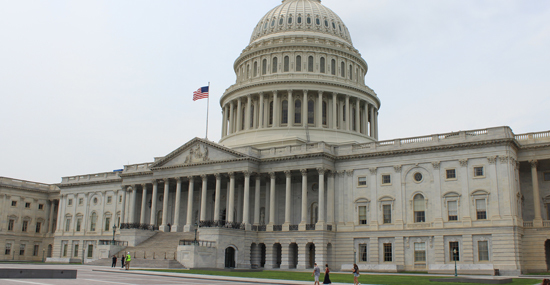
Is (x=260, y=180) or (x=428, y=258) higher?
(x=260, y=180)

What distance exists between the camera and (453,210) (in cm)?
5531

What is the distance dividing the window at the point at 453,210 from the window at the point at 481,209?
7.08 ft

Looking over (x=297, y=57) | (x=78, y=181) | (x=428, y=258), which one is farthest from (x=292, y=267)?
(x=78, y=181)

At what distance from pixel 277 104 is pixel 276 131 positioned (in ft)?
14.7

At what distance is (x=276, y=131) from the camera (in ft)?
253

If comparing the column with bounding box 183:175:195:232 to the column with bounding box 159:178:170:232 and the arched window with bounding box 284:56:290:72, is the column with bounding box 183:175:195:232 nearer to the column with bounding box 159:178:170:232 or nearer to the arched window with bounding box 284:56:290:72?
the column with bounding box 159:178:170:232

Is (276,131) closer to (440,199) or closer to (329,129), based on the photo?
(329,129)

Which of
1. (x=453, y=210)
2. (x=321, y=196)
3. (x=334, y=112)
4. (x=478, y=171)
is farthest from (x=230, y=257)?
(x=478, y=171)

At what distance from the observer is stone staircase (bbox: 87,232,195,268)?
179ft

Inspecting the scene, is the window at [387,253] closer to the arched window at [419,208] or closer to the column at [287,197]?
the arched window at [419,208]

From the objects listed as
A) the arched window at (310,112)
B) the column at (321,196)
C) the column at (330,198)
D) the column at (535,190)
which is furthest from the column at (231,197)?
the column at (535,190)

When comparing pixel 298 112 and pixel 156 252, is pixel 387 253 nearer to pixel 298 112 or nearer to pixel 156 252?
pixel 156 252

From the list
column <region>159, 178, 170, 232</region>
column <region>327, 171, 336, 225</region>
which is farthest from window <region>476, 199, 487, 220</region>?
column <region>159, 178, 170, 232</region>

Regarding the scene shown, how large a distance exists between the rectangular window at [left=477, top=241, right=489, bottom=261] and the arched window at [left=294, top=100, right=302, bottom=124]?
3287 centimetres
